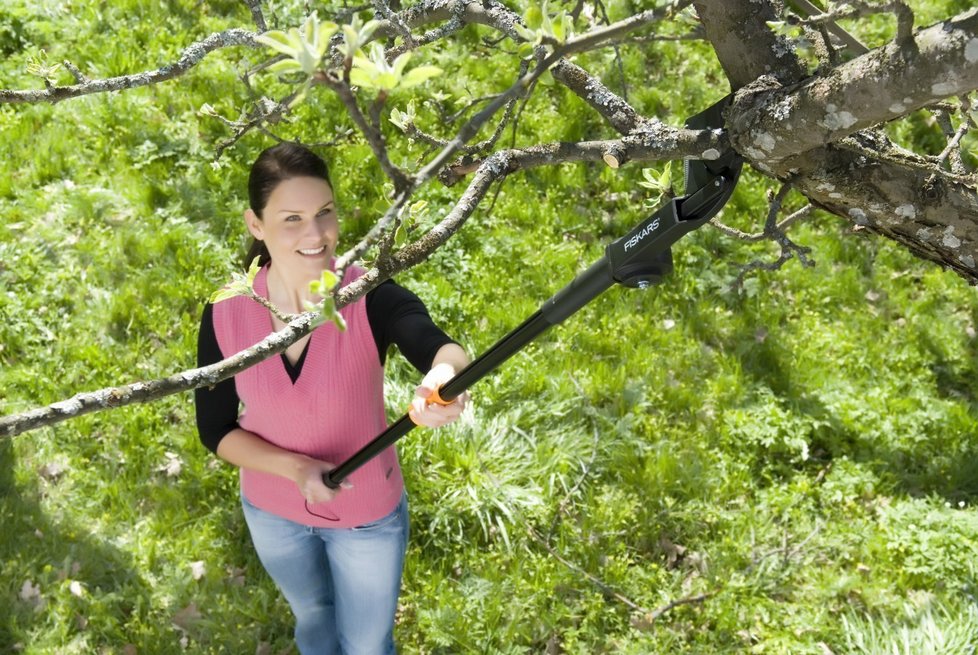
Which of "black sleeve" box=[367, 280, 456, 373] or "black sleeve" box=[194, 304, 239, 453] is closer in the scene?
"black sleeve" box=[367, 280, 456, 373]

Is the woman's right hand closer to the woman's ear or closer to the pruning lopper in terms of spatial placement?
the woman's ear

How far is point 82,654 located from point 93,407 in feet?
8.61

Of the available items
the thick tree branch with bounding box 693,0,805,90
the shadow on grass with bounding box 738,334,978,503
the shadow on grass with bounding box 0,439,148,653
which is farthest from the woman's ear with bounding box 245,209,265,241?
the shadow on grass with bounding box 738,334,978,503

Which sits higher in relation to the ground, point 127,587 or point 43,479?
point 43,479

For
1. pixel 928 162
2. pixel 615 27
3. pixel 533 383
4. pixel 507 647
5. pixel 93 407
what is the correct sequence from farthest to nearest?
pixel 533 383 < pixel 507 647 < pixel 928 162 < pixel 93 407 < pixel 615 27

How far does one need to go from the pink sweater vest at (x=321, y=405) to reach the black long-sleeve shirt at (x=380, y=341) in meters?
0.03

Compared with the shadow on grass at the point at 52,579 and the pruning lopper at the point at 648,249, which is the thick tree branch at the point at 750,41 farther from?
the shadow on grass at the point at 52,579

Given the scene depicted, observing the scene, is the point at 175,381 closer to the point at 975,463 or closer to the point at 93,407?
the point at 93,407

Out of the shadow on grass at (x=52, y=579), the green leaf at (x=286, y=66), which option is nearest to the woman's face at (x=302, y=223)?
the green leaf at (x=286, y=66)

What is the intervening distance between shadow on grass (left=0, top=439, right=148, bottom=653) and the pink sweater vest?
1450 mm

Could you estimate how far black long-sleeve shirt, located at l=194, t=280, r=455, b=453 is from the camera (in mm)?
2527

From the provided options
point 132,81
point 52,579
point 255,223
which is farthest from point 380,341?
point 52,579

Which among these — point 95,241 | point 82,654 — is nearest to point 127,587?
point 82,654

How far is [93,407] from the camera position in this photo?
1.64 m
